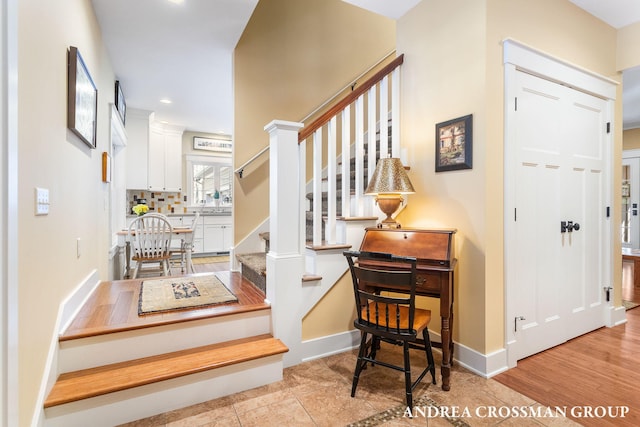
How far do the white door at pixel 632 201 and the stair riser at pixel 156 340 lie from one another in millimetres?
7656

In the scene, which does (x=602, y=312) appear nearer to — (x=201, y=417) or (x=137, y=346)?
(x=201, y=417)

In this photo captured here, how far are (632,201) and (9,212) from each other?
901 cm

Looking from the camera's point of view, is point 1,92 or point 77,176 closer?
point 1,92

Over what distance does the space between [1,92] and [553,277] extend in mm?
3280

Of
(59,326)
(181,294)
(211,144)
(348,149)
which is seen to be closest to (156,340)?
(59,326)

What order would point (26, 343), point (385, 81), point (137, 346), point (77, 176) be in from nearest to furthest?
point (26, 343) → point (137, 346) → point (77, 176) → point (385, 81)

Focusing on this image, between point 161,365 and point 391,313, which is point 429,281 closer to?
point 391,313

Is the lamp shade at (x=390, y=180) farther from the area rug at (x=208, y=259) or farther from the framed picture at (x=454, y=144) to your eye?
the area rug at (x=208, y=259)

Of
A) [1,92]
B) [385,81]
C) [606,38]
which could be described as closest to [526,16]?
[385,81]

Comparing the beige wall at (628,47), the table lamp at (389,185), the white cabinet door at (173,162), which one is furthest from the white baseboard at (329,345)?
the white cabinet door at (173,162)

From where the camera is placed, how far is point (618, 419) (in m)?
1.62

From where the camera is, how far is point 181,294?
8.29 ft

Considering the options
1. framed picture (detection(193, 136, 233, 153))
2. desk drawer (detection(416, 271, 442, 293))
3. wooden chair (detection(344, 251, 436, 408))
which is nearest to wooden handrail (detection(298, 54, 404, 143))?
wooden chair (detection(344, 251, 436, 408))

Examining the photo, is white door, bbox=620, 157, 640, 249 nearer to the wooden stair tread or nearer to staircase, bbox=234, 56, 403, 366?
staircase, bbox=234, 56, 403, 366
